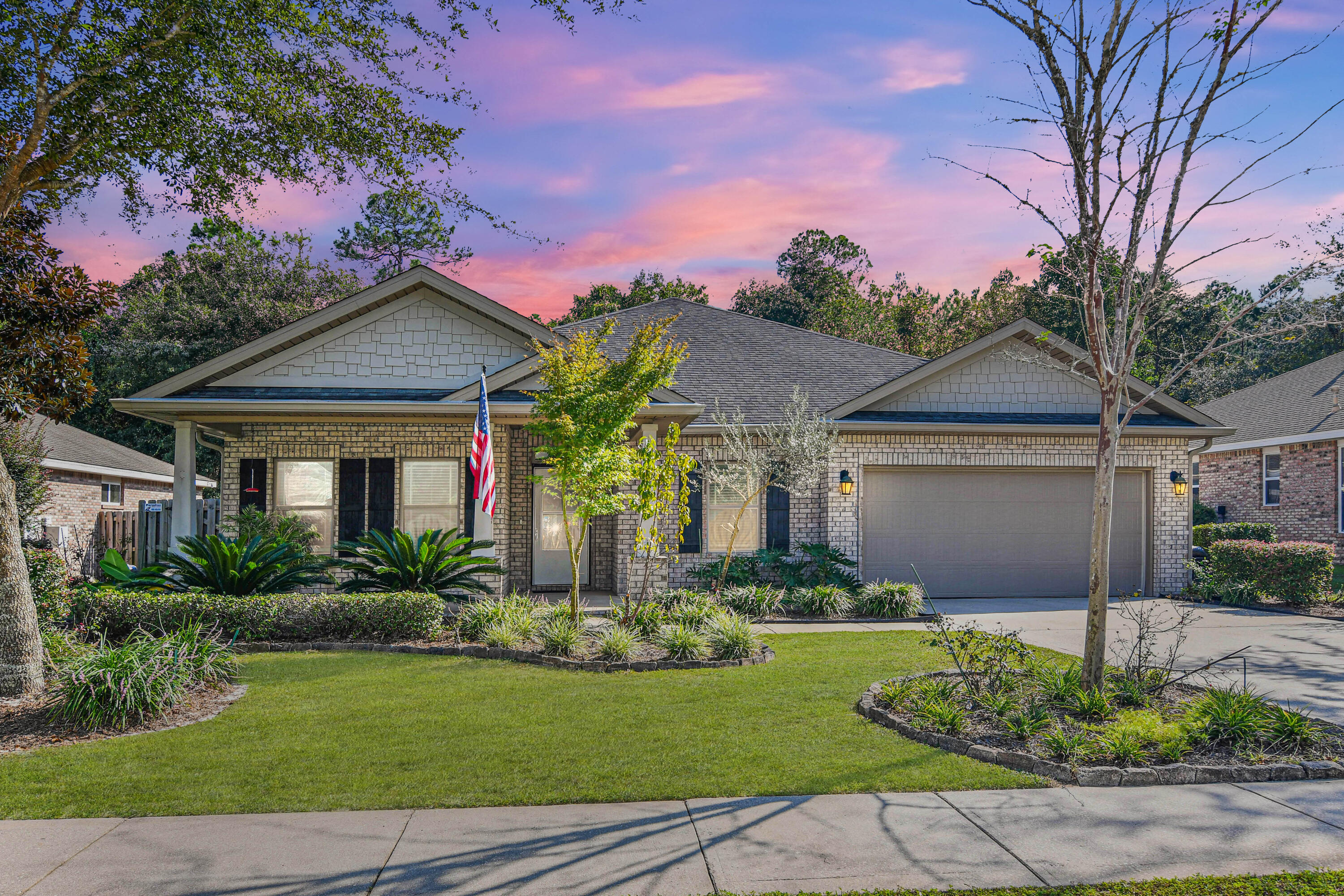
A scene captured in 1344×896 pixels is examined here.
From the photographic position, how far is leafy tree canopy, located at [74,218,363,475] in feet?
86.2

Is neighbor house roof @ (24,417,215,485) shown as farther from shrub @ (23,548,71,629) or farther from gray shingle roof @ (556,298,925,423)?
gray shingle roof @ (556,298,925,423)

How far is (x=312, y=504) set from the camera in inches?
517

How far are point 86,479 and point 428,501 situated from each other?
1207 centimetres

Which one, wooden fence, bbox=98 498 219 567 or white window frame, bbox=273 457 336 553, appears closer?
white window frame, bbox=273 457 336 553

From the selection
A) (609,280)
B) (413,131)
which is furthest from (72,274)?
(609,280)

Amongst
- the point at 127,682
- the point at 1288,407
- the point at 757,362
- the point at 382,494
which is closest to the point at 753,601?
the point at 382,494

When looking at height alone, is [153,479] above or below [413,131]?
below

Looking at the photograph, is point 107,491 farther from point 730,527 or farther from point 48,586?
point 730,527

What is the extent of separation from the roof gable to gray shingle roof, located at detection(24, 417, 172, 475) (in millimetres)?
7740

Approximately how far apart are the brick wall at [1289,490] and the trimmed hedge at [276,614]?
19.0 m

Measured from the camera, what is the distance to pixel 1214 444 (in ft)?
71.6

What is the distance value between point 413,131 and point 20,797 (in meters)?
8.99

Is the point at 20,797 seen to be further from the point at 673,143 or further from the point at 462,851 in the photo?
the point at 673,143

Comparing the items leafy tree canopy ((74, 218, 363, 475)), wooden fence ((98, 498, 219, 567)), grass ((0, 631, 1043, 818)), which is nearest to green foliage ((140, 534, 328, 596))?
grass ((0, 631, 1043, 818))
